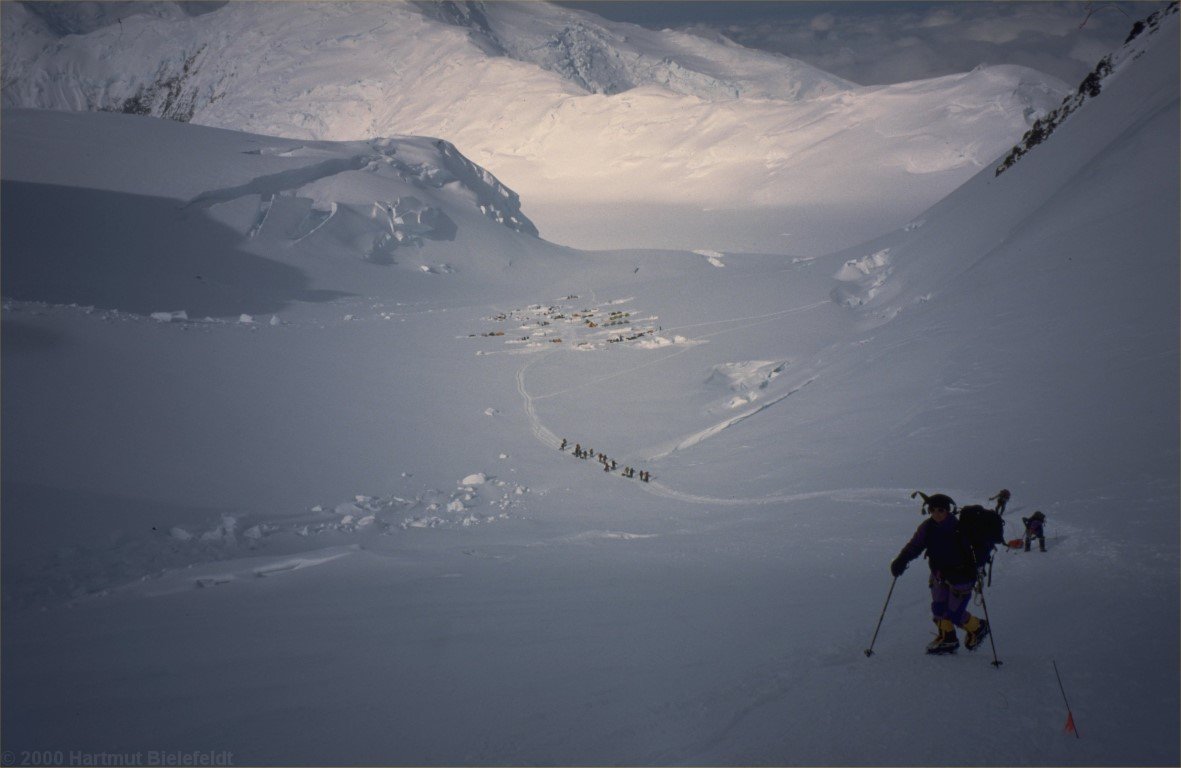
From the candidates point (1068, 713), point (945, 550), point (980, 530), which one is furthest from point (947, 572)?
point (1068, 713)

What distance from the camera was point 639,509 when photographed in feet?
37.9

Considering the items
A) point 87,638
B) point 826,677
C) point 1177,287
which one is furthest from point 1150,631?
point 87,638

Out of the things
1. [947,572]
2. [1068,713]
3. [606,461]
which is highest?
[947,572]

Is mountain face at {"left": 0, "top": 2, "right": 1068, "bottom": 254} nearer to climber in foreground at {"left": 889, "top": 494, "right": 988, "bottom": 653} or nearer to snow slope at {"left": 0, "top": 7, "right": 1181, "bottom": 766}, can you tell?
snow slope at {"left": 0, "top": 7, "right": 1181, "bottom": 766}

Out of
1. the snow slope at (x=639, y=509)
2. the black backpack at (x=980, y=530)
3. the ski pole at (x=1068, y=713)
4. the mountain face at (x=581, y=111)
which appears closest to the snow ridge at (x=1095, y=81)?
the snow slope at (x=639, y=509)

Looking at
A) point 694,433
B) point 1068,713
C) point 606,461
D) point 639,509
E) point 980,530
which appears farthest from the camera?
point 694,433

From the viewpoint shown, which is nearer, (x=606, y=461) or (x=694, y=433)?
(x=606, y=461)

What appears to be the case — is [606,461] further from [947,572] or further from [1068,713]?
[1068,713]

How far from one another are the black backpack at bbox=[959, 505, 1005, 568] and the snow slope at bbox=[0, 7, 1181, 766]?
736mm

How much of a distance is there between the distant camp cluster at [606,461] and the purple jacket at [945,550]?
27.8 feet

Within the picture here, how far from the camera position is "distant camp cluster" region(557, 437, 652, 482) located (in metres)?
13.4

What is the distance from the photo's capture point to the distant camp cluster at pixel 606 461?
44.0ft

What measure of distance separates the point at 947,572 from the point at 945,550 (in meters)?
0.15

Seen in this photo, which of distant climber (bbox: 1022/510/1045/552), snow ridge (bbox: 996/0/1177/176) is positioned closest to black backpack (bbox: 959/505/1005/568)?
distant climber (bbox: 1022/510/1045/552)
